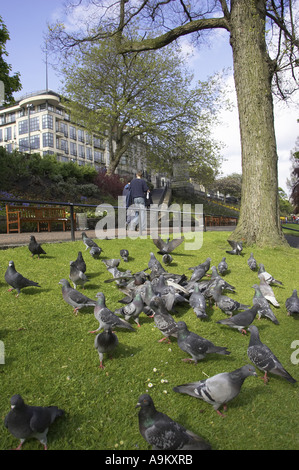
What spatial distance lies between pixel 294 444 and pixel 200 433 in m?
0.76

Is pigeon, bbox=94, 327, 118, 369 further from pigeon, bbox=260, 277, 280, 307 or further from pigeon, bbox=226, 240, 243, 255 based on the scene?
pigeon, bbox=226, 240, 243, 255

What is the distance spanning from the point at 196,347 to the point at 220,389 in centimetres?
71

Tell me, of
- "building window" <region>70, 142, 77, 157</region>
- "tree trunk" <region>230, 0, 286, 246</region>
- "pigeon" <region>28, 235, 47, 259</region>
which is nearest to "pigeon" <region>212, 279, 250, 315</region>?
"pigeon" <region>28, 235, 47, 259</region>

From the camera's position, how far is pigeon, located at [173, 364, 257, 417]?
8.87ft

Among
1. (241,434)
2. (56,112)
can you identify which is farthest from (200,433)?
(56,112)

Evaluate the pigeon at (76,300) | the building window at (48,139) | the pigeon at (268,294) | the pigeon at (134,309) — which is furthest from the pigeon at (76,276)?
the building window at (48,139)

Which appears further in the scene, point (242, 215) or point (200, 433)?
point (242, 215)

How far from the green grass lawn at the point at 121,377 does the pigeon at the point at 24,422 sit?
0.32 ft

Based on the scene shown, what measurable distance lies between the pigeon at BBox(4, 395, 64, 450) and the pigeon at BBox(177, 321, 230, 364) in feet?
5.52

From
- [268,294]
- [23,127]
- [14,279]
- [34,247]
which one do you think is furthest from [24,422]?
[23,127]

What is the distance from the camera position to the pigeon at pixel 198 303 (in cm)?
444

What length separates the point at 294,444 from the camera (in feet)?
7.96

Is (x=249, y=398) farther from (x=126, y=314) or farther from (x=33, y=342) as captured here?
(x=33, y=342)
